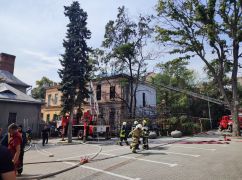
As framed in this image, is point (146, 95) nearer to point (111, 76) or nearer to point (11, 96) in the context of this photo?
point (111, 76)

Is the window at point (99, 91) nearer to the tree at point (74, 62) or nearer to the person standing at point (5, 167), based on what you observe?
the tree at point (74, 62)

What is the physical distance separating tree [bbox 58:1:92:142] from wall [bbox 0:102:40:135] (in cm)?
755

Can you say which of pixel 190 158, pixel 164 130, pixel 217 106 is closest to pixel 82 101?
pixel 164 130

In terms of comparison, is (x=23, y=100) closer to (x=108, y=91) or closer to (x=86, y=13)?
(x=86, y=13)

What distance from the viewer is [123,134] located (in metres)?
17.3

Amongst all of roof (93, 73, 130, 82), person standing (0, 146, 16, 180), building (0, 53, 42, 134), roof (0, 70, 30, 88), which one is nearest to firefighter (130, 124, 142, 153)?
person standing (0, 146, 16, 180)

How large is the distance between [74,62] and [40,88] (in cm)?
4661

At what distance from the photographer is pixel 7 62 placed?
37094 mm

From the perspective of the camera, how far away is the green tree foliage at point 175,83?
4509 centimetres

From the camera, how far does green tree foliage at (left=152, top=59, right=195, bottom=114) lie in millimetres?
45094

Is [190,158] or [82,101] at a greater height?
[82,101]

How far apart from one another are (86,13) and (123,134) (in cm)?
1265

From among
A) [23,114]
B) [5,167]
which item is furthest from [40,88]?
[5,167]

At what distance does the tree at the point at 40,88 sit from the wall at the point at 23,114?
3566 cm
